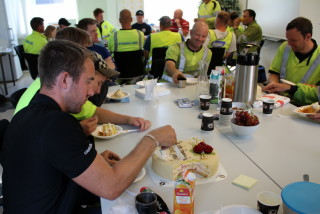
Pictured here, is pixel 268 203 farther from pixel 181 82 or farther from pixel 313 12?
pixel 313 12

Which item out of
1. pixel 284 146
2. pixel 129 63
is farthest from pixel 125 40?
pixel 284 146

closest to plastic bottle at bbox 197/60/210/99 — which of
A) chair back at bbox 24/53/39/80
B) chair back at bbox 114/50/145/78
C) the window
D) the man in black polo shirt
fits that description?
the man in black polo shirt

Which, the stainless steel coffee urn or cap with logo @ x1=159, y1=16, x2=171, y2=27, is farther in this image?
cap with logo @ x1=159, y1=16, x2=171, y2=27

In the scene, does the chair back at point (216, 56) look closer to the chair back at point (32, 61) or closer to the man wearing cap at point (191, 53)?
the man wearing cap at point (191, 53)

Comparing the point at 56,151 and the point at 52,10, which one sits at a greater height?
the point at 52,10

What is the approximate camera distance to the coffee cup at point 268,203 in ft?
2.95

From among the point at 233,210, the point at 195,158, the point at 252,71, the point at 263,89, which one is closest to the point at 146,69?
the point at 263,89

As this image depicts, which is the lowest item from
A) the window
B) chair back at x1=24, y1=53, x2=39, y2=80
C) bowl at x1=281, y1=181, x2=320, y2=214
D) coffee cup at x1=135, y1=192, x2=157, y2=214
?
chair back at x1=24, y1=53, x2=39, y2=80

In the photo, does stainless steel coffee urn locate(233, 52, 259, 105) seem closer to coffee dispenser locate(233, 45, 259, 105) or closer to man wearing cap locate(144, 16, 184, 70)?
coffee dispenser locate(233, 45, 259, 105)

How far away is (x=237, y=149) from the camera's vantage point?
4.70ft

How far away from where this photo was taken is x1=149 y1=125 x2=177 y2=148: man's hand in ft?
4.04

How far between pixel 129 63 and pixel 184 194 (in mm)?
3243

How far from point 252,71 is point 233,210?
126 centimetres

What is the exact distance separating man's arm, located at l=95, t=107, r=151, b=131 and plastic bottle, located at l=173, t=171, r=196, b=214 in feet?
2.51
